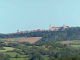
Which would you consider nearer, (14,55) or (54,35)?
(14,55)

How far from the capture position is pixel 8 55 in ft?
196

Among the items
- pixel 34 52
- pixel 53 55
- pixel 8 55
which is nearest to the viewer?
pixel 8 55

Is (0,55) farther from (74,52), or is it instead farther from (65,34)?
(65,34)

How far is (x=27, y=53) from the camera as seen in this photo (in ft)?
217

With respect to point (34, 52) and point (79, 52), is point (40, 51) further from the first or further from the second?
point (79, 52)

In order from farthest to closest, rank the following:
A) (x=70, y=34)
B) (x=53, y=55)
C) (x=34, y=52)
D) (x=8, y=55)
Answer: (x=70, y=34), (x=34, y=52), (x=53, y=55), (x=8, y=55)

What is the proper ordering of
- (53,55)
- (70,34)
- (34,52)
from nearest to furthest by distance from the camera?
1. (53,55)
2. (34,52)
3. (70,34)

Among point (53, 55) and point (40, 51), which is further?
point (40, 51)

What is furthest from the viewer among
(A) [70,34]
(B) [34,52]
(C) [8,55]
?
(A) [70,34]

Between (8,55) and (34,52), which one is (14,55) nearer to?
(8,55)

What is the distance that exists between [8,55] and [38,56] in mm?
6679

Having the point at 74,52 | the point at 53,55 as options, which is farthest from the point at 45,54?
the point at 74,52

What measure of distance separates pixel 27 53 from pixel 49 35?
63704 millimetres

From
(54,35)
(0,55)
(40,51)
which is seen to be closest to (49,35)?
(54,35)
